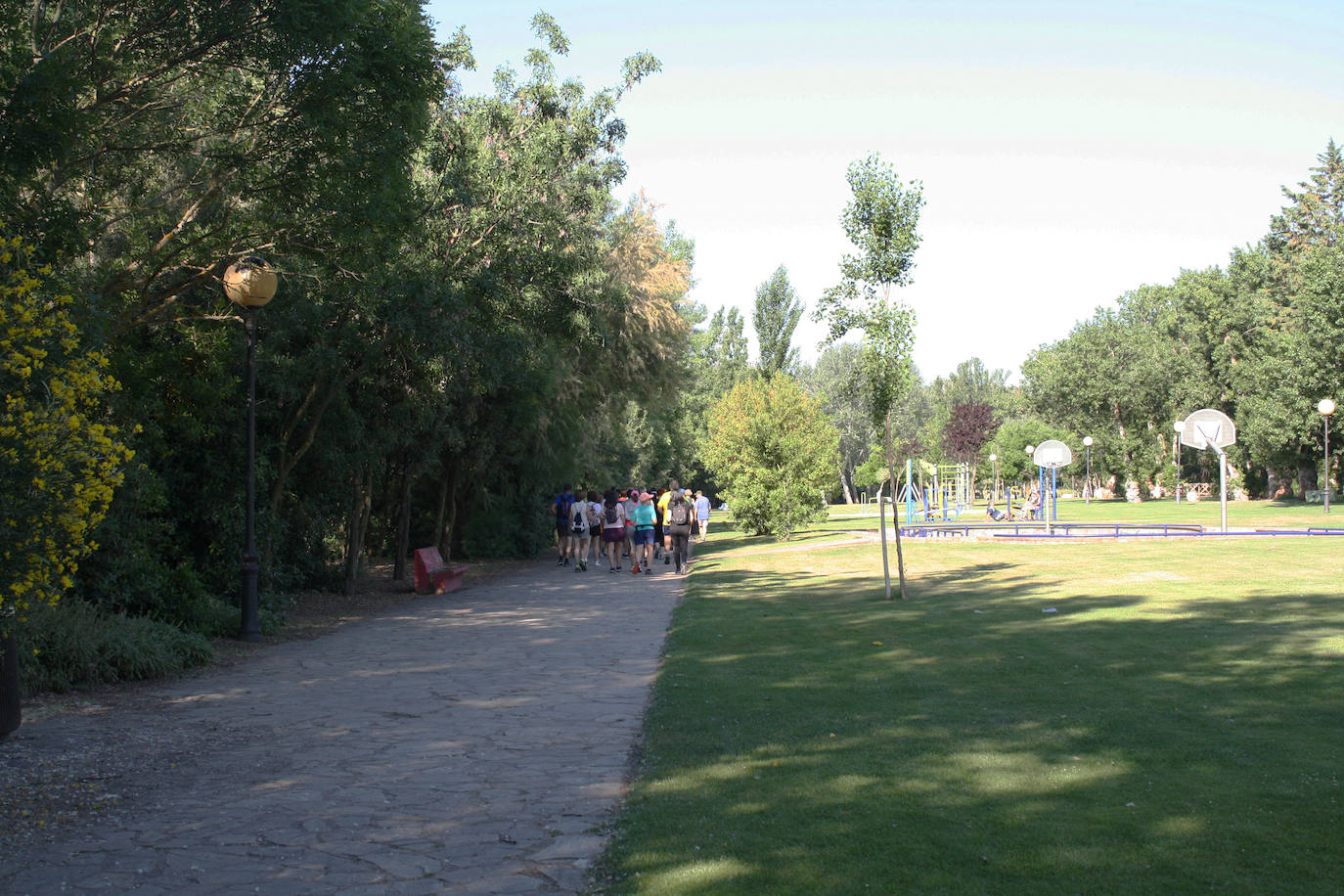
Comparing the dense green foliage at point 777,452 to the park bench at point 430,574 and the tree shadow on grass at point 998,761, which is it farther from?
the tree shadow on grass at point 998,761

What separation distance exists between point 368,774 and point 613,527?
17105 mm

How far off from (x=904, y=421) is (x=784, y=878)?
434 feet

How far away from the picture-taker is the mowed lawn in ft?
15.0

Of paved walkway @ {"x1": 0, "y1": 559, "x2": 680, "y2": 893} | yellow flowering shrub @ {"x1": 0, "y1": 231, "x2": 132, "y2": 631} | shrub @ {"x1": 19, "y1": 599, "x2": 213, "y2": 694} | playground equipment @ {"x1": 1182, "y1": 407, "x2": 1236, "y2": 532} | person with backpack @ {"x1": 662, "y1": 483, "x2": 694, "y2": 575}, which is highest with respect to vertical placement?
playground equipment @ {"x1": 1182, "y1": 407, "x2": 1236, "y2": 532}

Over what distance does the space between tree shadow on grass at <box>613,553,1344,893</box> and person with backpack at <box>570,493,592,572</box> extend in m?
11.8

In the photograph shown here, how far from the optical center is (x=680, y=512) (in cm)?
2222

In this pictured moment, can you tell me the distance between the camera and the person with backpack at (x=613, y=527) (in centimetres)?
2366

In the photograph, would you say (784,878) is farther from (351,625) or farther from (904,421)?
(904,421)

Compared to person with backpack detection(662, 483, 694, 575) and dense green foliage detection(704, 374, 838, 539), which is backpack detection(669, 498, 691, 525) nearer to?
person with backpack detection(662, 483, 694, 575)

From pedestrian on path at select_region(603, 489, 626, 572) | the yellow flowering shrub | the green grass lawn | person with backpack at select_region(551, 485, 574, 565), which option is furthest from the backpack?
the green grass lawn

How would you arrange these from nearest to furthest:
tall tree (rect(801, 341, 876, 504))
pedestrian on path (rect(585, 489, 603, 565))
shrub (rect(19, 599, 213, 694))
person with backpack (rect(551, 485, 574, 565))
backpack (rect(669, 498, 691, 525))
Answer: shrub (rect(19, 599, 213, 694)) < backpack (rect(669, 498, 691, 525)) < pedestrian on path (rect(585, 489, 603, 565)) < person with backpack (rect(551, 485, 574, 565)) < tall tree (rect(801, 341, 876, 504))

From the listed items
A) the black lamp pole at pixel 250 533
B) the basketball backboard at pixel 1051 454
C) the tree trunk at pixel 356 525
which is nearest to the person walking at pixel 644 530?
the tree trunk at pixel 356 525

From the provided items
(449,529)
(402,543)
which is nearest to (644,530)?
(402,543)

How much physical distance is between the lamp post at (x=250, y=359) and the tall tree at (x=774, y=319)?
155ft
